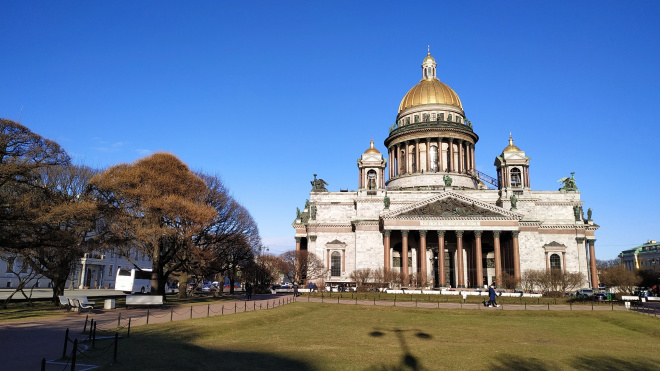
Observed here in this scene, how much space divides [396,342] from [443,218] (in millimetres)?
44589

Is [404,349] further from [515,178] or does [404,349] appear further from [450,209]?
[515,178]

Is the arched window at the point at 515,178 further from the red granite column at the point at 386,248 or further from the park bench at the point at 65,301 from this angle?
the park bench at the point at 65,301

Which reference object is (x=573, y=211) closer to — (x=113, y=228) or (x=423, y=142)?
(x=423, y=142)

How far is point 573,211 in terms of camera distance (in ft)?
231

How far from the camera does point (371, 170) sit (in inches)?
3027

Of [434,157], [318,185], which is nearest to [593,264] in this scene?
[434,157]

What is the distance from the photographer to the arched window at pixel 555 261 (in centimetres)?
6712

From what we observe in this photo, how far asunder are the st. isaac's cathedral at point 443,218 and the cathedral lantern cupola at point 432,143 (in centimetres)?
18

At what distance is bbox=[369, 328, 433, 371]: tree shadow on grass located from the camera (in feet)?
Answer: 51.8

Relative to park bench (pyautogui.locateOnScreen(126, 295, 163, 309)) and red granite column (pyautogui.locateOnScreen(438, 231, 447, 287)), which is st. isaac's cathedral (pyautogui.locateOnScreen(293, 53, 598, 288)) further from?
park bench (pyautogui.locateOnScreen(126, 295, 163, 309))

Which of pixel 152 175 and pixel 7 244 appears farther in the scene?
pixel 152 175

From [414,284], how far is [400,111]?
1479 inches

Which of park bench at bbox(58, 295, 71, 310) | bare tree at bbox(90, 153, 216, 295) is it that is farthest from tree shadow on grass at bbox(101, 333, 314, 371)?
bare tree at bbox(90, 153, 216, 295)

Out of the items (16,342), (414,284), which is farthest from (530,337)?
(414,284)
